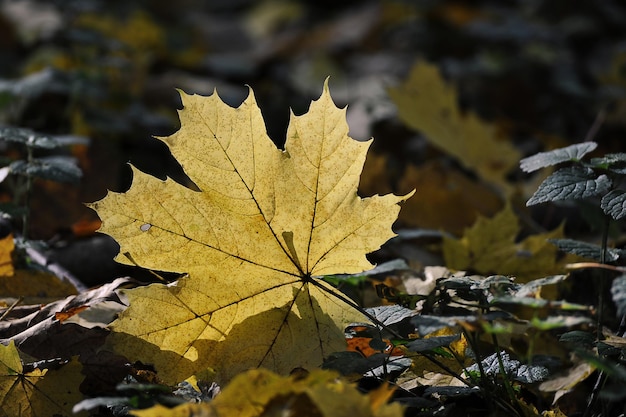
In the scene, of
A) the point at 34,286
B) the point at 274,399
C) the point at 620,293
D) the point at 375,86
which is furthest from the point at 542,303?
the point at 375,86

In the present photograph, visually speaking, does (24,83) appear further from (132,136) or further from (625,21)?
(625,21)

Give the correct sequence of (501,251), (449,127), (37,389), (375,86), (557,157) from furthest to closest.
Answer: (375,86) → (449,127) → (501,251) → (557,157) → (37,389)

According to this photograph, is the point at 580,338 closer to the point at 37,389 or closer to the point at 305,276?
the point at 305,276

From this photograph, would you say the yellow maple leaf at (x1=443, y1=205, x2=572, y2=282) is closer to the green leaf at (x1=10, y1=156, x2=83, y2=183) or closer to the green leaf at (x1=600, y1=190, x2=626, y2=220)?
the green leaf at (x1=600, y1=190, x2=626, y2=220)

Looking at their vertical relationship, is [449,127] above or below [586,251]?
above

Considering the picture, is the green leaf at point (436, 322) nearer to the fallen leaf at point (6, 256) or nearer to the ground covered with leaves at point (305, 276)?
the ground covered with leaves at point (305, 276)

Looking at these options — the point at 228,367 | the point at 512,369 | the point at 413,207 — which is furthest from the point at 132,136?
the point at 512,369
